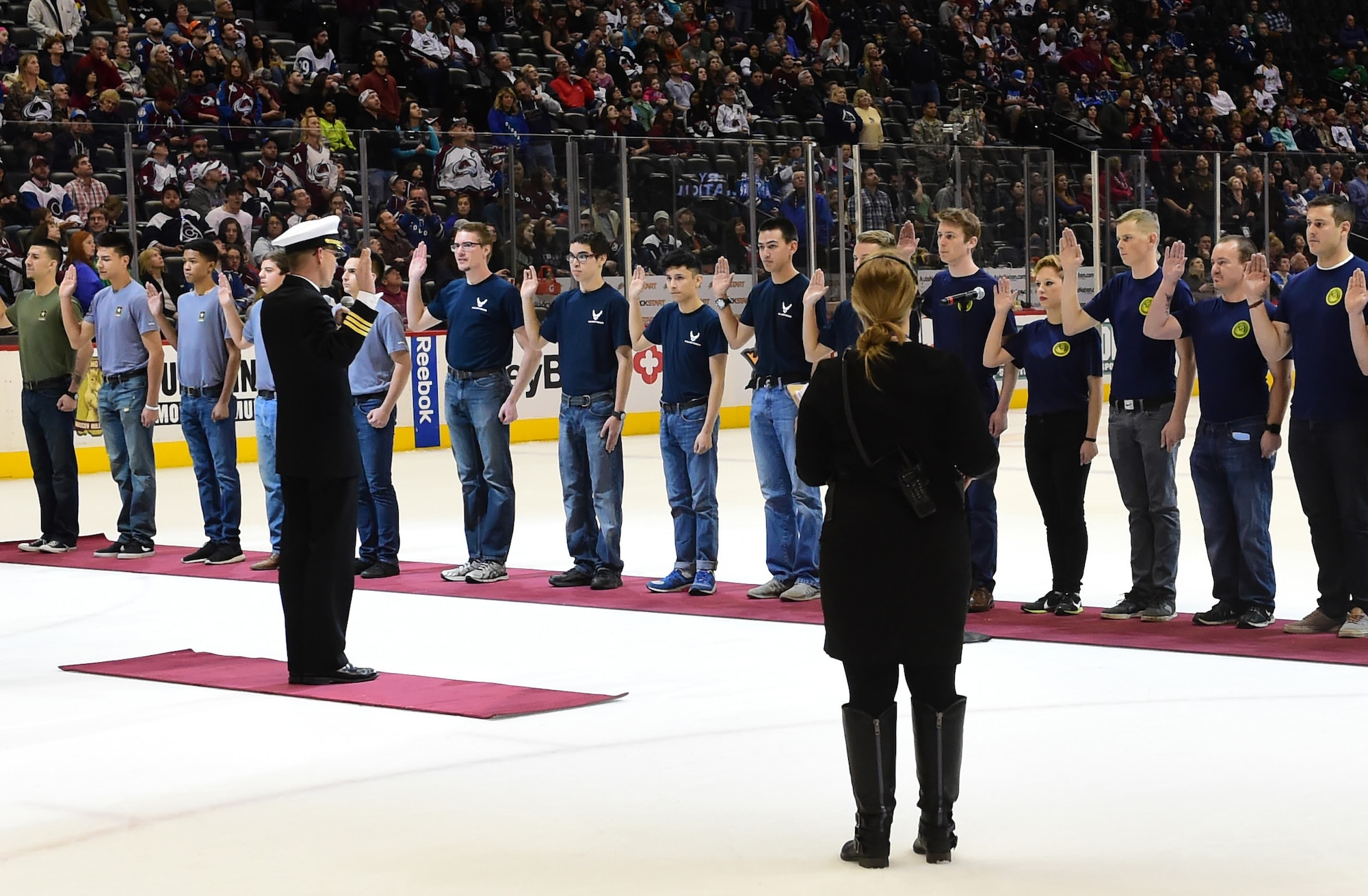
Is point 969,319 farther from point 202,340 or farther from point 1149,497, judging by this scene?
point 202,340

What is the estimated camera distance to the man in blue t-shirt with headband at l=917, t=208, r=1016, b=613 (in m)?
8.23

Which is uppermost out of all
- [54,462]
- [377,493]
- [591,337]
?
[591,337]

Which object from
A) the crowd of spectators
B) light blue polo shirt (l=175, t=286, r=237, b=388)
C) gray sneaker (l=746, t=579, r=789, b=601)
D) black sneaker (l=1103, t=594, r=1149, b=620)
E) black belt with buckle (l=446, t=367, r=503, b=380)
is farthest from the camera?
the crowd of spectators

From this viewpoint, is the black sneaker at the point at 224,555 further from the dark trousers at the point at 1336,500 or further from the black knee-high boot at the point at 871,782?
the black knee-high boot at the point at 871,782

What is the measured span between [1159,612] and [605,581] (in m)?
2.84

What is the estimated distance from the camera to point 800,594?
8.75 m

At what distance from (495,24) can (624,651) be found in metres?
14.9

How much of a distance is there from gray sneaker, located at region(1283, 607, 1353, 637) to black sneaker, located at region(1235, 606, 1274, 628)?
0.11 metres

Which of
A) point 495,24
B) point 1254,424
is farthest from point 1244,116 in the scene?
point 1254,424

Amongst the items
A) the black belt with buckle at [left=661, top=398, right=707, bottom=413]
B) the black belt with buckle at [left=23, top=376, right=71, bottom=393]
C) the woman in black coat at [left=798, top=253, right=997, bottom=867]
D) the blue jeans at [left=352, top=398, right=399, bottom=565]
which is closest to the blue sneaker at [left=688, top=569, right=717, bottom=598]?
the black belt with buckle at [left=661, top=398, right=707, bottom=413]

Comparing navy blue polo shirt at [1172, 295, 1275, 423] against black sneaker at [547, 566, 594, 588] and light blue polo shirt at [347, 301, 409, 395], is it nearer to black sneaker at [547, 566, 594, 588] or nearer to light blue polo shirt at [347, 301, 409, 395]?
black sneaker at [547, 566, 594, 588]

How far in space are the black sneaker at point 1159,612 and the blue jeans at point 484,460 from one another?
3.41 metres

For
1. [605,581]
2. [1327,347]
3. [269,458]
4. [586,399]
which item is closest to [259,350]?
[269,458]

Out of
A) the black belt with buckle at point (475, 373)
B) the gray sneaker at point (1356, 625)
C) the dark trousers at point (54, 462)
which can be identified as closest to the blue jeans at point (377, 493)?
the black belt with buckle at point (475, 373)
